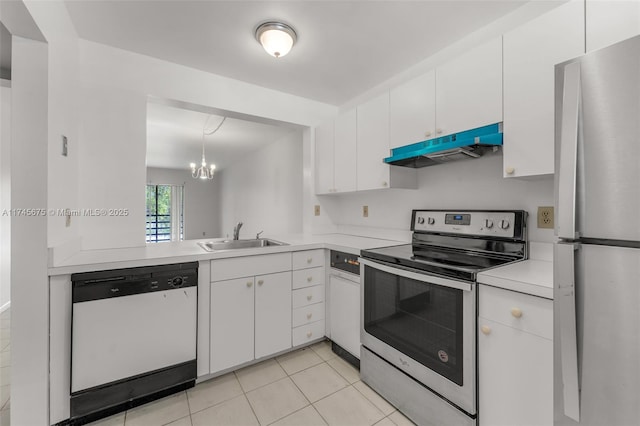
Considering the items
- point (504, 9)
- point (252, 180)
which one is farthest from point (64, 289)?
point (252, 180)

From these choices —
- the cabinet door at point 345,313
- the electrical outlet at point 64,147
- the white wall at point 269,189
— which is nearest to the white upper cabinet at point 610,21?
the cabinet door at point 345,313

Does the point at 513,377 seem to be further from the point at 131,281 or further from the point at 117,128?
the point at 117,128

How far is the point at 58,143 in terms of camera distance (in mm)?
1479

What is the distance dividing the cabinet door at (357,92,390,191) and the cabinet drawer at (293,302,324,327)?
110 cm

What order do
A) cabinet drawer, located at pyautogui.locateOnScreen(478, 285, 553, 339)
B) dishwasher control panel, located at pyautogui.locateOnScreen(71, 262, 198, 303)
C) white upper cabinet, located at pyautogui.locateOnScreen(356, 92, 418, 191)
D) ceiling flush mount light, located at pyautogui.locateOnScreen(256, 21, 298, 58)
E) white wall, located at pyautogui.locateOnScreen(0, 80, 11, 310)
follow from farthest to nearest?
white wall, located at pyautogui.locateOnScreen(0, 80, 11, 310) < white upper cabinet, located at pyautogui.locateOnScreen(356, 92, 418, 191) < ceiling flush mount light, located at pyautogui.locateOnScreen(256, 21, 298, 58) < dishwasher control panel, located at pyautogui.locateOnScreen(71, 262, 198, 303) < cabinet drawer, located at pyautogui.locateOnScreen(478, 285, 553, 339)

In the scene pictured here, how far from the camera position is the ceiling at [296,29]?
1565 millimetres

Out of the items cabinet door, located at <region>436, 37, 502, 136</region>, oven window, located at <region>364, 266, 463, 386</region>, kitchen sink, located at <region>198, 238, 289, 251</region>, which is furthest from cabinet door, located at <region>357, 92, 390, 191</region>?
kitchen sink, located at <region>198, 238, 289, 251</region>

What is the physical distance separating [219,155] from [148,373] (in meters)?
4.90

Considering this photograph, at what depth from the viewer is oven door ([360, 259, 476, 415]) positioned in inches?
48.8

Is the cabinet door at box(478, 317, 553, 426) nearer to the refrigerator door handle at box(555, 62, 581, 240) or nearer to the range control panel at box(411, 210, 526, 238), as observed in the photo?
the refrigerator door handle at box(555, 62, 581, 240)

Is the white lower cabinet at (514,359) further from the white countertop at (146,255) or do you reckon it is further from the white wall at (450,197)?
the white countertop at (146,255)

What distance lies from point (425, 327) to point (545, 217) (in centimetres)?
91

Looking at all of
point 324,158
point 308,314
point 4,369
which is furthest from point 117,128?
point 308,314

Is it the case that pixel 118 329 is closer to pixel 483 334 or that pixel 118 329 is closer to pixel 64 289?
pixel 64 289
